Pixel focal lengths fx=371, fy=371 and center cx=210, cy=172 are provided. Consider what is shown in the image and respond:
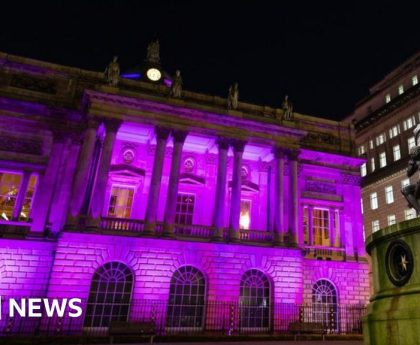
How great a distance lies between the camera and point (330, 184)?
30.4 meters

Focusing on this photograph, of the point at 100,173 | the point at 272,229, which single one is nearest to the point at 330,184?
the point at 272,229

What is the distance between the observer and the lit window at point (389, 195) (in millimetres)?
39844

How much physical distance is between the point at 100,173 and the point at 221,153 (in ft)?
26.9

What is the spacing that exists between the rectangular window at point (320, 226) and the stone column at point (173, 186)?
11955 mm

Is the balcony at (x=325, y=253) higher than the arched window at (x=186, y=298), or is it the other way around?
the balcony at (x=325, y=253)

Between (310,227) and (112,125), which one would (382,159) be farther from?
(112,125)

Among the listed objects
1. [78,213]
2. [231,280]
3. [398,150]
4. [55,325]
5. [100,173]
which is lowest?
[55,325]

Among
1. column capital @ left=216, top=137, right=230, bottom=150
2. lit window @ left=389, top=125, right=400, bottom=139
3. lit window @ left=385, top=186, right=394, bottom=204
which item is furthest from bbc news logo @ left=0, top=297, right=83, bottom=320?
lit window @ left=389, top=125, right=400, bottom=139

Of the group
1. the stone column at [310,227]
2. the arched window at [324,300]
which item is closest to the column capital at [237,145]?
the stone column at [310,227]

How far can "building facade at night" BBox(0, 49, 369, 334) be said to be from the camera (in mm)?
21219

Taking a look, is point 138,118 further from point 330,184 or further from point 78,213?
point 330,184

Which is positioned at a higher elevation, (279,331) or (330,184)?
(330,184)

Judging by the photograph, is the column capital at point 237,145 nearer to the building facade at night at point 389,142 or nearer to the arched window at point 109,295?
the arched window at point 109,295

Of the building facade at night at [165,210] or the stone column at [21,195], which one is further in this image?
the stone column at [21,195]
